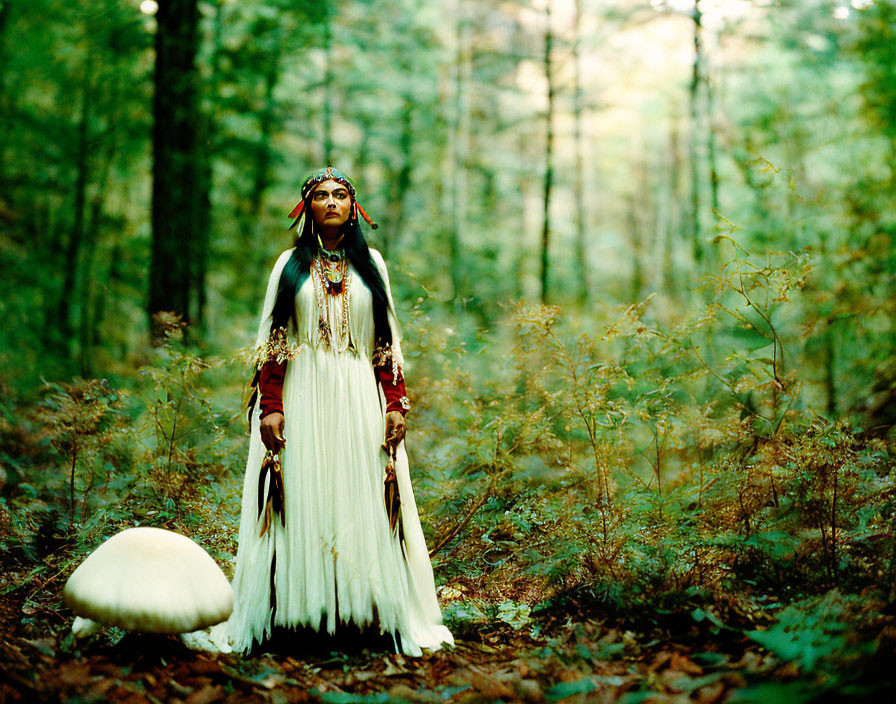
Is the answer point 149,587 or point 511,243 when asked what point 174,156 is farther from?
point 511,243

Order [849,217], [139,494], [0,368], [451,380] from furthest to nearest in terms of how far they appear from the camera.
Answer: [0,368] < [849,217] < [451,380] < [139,494]

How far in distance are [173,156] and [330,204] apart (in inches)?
166

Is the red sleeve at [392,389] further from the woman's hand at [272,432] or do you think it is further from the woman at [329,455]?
the woman's hand at [272,432]

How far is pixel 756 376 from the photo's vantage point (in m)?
4.61

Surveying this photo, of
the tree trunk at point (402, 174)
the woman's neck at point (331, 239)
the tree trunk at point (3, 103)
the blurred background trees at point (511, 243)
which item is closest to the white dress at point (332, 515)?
the woman's neck at point (331, 239)

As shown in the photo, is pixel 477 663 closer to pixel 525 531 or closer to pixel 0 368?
pixel 525 531

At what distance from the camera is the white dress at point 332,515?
3.47 meters

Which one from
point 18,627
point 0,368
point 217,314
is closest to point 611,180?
point 217,314

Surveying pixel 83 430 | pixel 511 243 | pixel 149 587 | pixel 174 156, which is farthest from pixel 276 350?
pixel 511 243

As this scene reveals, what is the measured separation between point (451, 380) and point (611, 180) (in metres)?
24.3

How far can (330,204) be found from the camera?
12.5 ft

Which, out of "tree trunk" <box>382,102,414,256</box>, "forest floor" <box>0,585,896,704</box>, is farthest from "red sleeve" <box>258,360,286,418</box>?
"tree trunk" <box>382,102,414,256</box>

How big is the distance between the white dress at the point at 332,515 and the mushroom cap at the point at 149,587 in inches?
17.2

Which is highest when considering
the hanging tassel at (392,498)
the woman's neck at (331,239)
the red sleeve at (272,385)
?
the woman's neck at (331,239)
